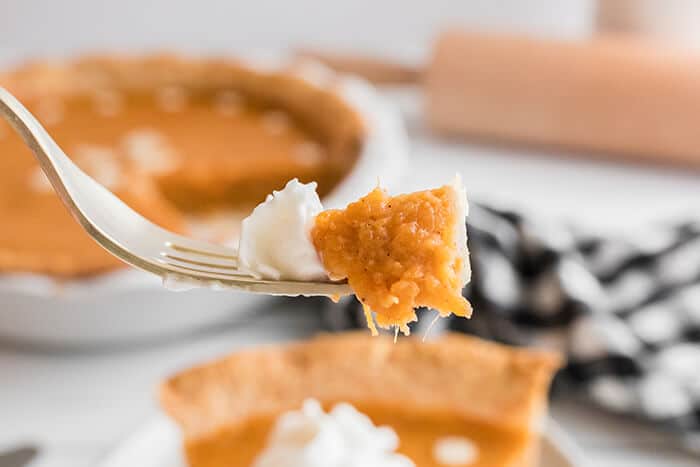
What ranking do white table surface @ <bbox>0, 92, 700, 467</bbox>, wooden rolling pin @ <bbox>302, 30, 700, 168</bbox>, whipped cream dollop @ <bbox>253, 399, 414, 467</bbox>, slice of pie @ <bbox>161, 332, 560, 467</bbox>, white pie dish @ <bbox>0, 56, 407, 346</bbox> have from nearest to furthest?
whipped cream dollop @ <bbox>253, 399, 414, 467</bbox> → slice of pie @ <bbox>161, 332, 560, 467</bbox> → white table surface @ <bbox>0, 92, 700, 467</bbox> → white pie dish @ <bbox>0, 56, 407, 346</bbox> → wooden rolling pin @ <bbox>302, 30, 700, 168</bbox>

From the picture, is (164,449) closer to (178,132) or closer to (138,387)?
(138,387)

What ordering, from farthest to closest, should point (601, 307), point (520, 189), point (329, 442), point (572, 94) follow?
point (572, 94) < point (520, 189) < point (601, 307) < point (329, 442)

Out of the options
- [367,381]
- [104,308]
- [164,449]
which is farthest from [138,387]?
[367,381]

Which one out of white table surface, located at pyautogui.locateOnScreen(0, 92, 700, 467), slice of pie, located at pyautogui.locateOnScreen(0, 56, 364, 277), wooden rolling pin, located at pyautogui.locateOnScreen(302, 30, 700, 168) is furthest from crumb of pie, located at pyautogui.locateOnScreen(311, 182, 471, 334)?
wooden rolling pin, located at pyautogui.locateOnScreen(302, 30, 700, 168)

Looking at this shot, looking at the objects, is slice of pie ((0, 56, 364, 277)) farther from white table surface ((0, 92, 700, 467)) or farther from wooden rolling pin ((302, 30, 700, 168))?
white table surface ((0, 92, 700, 467))

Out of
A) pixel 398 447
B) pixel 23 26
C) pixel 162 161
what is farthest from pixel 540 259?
pixel 23 26
